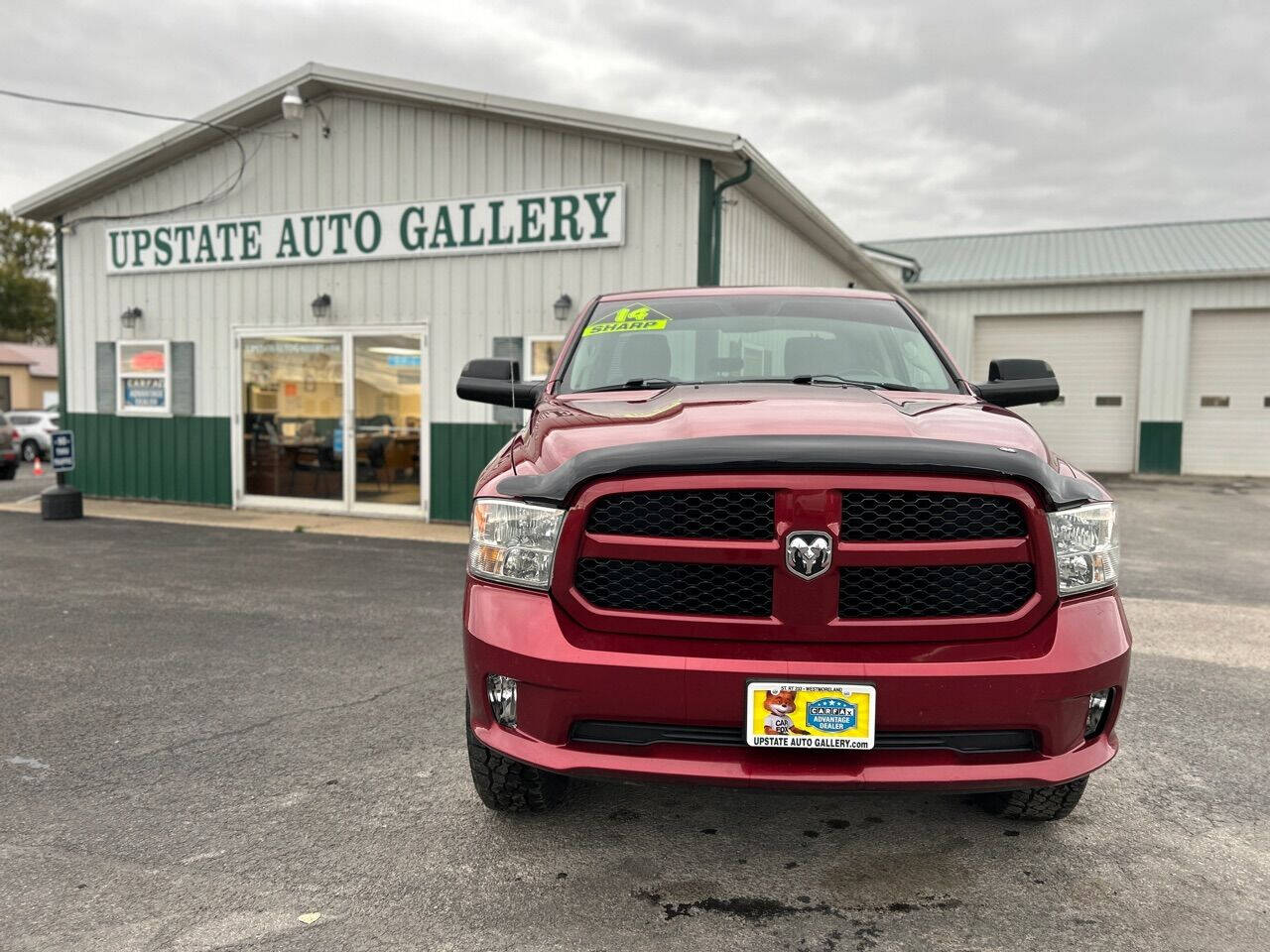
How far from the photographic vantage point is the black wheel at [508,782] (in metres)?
2.73

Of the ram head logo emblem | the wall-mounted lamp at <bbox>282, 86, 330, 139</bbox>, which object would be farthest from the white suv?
the ram head logo emblem

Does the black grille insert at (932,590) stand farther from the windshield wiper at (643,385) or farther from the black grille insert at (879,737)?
the windshield wiper at (643,385)

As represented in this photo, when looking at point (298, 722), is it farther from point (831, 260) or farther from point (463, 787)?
point (831, 260)

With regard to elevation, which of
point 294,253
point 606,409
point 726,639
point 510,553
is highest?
point 294,253

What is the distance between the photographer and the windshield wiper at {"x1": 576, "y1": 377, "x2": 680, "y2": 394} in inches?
133

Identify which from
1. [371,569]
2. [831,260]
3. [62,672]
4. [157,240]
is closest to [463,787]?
[62,672]

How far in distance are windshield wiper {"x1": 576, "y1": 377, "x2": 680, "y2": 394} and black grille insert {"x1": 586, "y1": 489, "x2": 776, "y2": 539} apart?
105 centimetres

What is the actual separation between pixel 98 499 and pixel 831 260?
436 inches

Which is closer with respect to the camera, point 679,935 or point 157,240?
point 679,935

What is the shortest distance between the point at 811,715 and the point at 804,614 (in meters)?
0.24

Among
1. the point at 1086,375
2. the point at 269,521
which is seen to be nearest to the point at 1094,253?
the point at 1086,375

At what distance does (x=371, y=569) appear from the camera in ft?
24.7

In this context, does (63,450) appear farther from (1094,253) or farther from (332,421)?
(1094,253)

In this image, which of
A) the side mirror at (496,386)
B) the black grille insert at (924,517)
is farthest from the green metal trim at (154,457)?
the black grille insert at (924,517)
